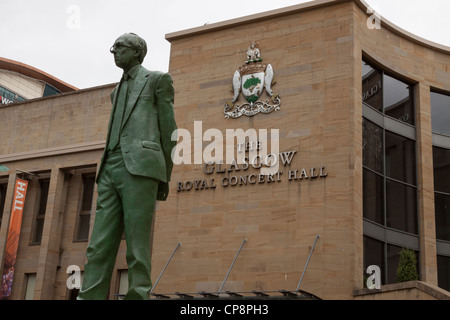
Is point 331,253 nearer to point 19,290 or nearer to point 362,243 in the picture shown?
point 362,243

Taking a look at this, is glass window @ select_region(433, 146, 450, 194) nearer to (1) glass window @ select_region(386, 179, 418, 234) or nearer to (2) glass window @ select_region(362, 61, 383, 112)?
(1) glass window @ select_region(386, 179, 418, 234)

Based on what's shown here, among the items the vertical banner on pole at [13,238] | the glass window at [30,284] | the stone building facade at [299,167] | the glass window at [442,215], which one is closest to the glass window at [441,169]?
the stone building facade at [299,167]

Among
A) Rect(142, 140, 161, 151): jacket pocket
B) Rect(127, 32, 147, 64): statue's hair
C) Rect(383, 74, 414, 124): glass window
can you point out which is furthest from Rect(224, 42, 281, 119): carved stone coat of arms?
Rect(142, 140, 161, 151): jacket pocket

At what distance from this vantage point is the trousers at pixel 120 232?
866cm

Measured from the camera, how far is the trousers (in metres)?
8.66

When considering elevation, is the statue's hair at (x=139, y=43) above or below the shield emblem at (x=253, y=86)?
below

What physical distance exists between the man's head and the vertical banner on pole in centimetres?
2233

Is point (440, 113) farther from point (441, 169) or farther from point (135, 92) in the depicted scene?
point (135, 92)

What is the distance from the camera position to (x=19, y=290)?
2991 cm

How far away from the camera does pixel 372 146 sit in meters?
25.8

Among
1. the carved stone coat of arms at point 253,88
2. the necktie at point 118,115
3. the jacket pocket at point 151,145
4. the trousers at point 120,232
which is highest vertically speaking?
the carved stone coat of arms at point 253,88

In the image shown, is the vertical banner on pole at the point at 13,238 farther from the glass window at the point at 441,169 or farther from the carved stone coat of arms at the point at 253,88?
the glass window at the point at 441,169
